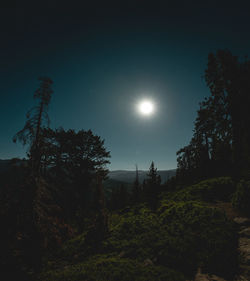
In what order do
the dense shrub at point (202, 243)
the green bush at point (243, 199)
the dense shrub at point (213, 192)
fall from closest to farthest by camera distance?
the dense shrub at point (202, 243) → the green bush at point (243, 199) → the dense shrub at point (213, 192)

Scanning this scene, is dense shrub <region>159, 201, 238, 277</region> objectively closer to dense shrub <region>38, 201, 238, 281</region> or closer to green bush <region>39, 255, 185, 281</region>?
dense shrub <region>38, 201, 238, 281</region>

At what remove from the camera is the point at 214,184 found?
14453 mm

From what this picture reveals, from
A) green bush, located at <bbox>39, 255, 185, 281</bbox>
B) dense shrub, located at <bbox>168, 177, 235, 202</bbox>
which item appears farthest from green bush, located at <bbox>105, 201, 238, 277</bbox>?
dense shrub, located at <bbox>168, 177, 235, 202</bbox>

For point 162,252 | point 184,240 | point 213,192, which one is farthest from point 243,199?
point 162,252

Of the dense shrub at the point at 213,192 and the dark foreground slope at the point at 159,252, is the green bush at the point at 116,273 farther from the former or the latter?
the dense shrub at the point at 213,192

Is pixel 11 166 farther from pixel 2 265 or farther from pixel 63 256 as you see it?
pixel 63 256

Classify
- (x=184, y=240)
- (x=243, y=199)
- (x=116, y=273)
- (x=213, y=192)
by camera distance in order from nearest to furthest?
(x=116, y=273) → (x=184, y=240) → (x=243, y=199) → (x=213, y=192)

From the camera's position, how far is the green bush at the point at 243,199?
8.00m

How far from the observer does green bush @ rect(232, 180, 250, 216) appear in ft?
26.2

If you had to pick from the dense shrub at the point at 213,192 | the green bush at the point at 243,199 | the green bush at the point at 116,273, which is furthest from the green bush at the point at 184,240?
the dense shrub at the point at 213,192

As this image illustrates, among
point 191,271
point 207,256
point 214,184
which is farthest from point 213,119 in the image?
point 214,184

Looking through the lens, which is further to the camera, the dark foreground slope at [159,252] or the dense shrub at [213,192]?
the dense shrub at [213,192]

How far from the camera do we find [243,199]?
8.34 metres

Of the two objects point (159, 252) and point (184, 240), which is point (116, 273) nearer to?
point (159, 252)
